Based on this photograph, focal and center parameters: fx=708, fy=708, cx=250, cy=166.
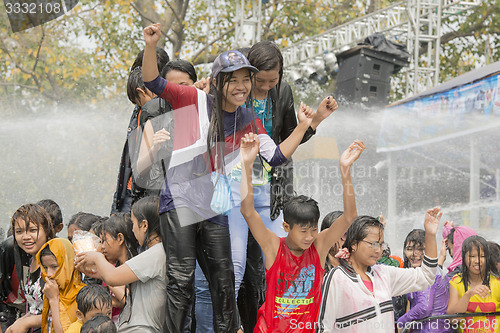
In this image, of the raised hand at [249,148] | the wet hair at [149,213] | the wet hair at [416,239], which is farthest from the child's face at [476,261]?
the wet hair at [149,213]

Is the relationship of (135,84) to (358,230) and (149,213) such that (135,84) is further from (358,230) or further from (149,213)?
(358,230)

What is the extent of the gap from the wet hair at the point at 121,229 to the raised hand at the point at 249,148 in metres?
1.12

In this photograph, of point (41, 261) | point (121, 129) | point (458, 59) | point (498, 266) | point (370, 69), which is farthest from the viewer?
point (458, 59)

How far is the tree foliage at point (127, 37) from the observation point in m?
16.5

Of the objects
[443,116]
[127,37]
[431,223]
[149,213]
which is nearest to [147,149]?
[149,213]

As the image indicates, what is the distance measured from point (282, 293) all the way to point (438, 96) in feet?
20.4

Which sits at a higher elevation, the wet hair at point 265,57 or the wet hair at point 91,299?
the wet hair at point 265,57

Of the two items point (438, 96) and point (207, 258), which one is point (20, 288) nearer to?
point (207, 258)

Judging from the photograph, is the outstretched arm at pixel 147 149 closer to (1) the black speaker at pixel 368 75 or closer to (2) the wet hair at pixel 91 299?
(2) the wet hair at pixel 91 299

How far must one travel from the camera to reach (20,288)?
4.68m

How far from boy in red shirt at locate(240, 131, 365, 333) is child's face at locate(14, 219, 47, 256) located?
5.16 ft

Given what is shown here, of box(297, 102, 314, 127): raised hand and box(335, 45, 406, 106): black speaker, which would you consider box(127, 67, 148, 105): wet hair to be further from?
box(335, 45, 406, 106): black speaker

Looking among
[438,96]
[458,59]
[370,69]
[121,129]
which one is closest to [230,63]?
[438,96]

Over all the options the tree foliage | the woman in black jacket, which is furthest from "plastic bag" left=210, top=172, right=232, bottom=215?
the tree foliage
